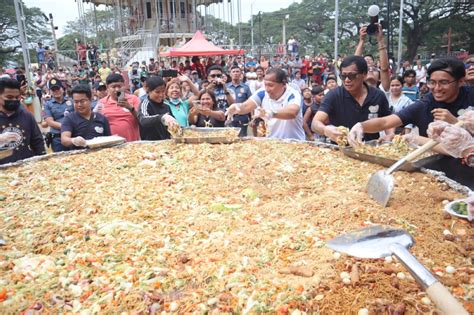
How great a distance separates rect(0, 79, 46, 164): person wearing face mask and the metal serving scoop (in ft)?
12.4

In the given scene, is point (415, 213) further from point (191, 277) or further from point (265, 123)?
point (265, 123)

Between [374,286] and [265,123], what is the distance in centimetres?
321

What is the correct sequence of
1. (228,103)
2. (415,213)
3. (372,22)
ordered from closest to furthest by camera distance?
1. (415,213)
2. (372,22)
3. (228,103)

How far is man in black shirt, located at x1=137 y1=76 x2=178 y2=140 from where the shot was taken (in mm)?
4754

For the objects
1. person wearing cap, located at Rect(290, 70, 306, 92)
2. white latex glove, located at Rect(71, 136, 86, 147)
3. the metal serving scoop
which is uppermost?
person wearing cap, located at Rect(290, 70, 306, 92)

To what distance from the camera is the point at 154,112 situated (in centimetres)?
487

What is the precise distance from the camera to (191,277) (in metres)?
1.91

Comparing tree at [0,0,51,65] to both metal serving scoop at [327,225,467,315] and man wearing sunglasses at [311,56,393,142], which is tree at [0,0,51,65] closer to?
man wearing sunglasses at [311,56,393,142]

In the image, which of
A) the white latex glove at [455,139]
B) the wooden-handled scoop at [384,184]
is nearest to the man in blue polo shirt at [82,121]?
the wooden-handled scoop at [384,184]

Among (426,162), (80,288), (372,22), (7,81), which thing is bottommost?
(80,288)

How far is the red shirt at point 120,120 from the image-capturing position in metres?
5.26

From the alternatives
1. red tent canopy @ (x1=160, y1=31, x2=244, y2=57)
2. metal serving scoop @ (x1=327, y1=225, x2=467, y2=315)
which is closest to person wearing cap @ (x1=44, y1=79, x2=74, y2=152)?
metal serving scoop @ (x1=327, y1=225, x2=467, y2=315)

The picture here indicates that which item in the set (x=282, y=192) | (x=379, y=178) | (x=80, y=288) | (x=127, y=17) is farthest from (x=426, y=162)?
(x=127, y=17)

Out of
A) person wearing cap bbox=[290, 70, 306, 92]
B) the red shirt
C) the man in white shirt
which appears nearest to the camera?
the man in white shirt
